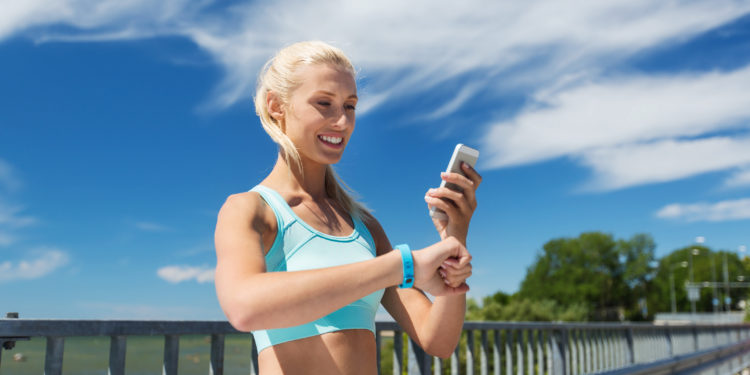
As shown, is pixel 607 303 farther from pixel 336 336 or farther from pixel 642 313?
pixel 336 336

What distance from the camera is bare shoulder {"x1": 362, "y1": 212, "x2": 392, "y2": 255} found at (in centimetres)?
206

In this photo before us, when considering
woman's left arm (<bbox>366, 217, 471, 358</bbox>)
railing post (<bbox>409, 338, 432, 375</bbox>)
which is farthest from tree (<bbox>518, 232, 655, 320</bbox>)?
A: woman's left arm (<bbox>366, 217, 471, 358</bbox>)

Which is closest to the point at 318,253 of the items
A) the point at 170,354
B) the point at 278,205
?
the point at 278,205

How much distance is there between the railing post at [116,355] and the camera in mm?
2316

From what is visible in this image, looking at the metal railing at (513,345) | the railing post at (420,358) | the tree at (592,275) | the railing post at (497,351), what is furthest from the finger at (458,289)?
the tree at (592,275)

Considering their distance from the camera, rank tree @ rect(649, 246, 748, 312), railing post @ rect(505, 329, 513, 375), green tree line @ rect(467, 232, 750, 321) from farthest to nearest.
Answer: tree @ rect(649, 246, 748, 312) < green tree line @ rect(467, 232, 750, 321) < railing post @ rect(505, 329, 513, 375)

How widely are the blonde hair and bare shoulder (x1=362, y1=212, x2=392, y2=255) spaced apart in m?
0.33

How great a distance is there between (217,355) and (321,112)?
5.06 feet

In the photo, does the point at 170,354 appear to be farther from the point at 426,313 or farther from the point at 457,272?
the point at 457,272

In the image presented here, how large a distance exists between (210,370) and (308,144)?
1503 millimetres

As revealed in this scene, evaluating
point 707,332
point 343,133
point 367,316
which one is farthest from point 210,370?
point 707,332

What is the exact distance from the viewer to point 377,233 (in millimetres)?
2084

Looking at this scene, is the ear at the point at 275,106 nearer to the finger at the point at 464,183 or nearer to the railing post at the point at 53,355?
the finger at the point at 464,183

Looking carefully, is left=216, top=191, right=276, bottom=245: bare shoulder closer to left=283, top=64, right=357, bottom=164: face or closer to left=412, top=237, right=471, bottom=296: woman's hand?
left=283, top=64, right=357, bottom=164: face
